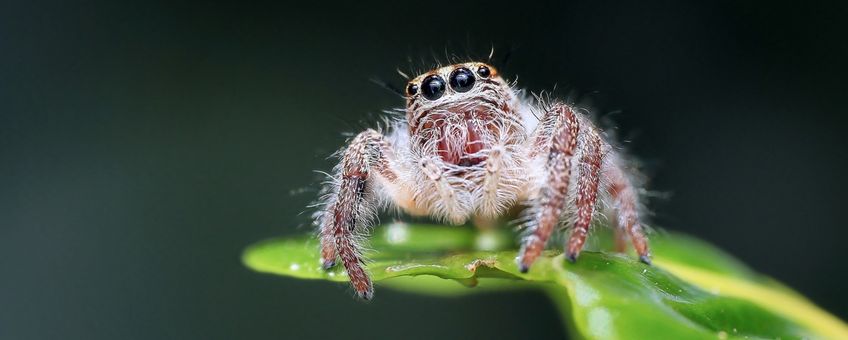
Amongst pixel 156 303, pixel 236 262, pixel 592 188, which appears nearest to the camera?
pixel 592 188

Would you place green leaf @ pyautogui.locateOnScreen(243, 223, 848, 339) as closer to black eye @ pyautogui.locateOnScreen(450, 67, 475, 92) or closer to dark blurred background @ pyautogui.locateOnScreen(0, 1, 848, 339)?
black eye @ pyautogui.locateOnScreen(450, 67, 475, 92)

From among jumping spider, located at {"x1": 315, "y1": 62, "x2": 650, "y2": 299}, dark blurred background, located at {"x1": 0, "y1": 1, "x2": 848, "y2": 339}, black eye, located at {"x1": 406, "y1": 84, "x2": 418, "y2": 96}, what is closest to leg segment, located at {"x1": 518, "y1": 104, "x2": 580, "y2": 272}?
jumping spider, located at {"x1": 315, "y1": 62, "x2": 650, "y2": 299}

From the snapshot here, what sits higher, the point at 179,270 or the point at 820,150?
the point at 820,150

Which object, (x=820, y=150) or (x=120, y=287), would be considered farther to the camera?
(x=820, y=150)

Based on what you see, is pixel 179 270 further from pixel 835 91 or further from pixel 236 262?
pixel 835 91

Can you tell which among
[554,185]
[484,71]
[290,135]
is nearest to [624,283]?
[554,185]

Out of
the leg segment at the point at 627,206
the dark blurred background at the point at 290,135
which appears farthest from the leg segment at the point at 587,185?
the dark blurred background at the point at 290,135

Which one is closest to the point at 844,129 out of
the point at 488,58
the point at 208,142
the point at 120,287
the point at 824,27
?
the point at 824,27

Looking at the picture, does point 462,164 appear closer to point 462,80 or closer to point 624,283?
point 462,80
